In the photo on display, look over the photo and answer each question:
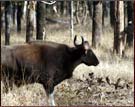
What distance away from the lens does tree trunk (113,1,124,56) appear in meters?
15.8

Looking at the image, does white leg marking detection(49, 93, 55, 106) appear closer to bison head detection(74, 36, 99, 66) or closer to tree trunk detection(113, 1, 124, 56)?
bison head detection(74, 36, 99, 66)

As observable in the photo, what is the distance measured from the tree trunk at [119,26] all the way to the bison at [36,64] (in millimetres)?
7362

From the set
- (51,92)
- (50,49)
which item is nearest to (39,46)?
(50,49)

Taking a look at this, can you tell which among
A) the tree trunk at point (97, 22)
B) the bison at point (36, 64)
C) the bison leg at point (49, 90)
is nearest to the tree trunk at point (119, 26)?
the tree trunk at point (97, 22)

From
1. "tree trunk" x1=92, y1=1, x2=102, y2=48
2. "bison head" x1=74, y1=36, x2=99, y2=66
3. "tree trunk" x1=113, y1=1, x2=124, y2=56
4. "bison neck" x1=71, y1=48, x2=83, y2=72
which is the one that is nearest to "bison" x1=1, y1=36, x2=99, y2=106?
"bison neck" x1=71, y1=48, x2=83, y2=72

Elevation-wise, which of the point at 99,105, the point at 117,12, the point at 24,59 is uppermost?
the point at 117,12

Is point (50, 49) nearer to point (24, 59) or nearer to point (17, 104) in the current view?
point (24, 59)

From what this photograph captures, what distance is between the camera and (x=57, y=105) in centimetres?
801

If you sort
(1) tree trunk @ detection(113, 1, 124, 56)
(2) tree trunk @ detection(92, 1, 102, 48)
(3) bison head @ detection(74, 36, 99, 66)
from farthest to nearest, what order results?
1. (2) tree trunk @ detection(92, 1, 102, 48)
2. (1) tree trunk @ detection(113, 1, 124, 56)
3. (3) bison head @ detection(74, 36, 99, 66)

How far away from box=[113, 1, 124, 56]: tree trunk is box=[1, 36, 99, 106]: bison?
7362mm

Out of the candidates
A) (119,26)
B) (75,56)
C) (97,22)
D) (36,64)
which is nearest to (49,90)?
(36,64)

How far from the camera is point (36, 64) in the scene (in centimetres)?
842

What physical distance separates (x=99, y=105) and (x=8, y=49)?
192 centimetres

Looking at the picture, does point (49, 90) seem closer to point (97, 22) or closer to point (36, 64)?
point (36, 64)
